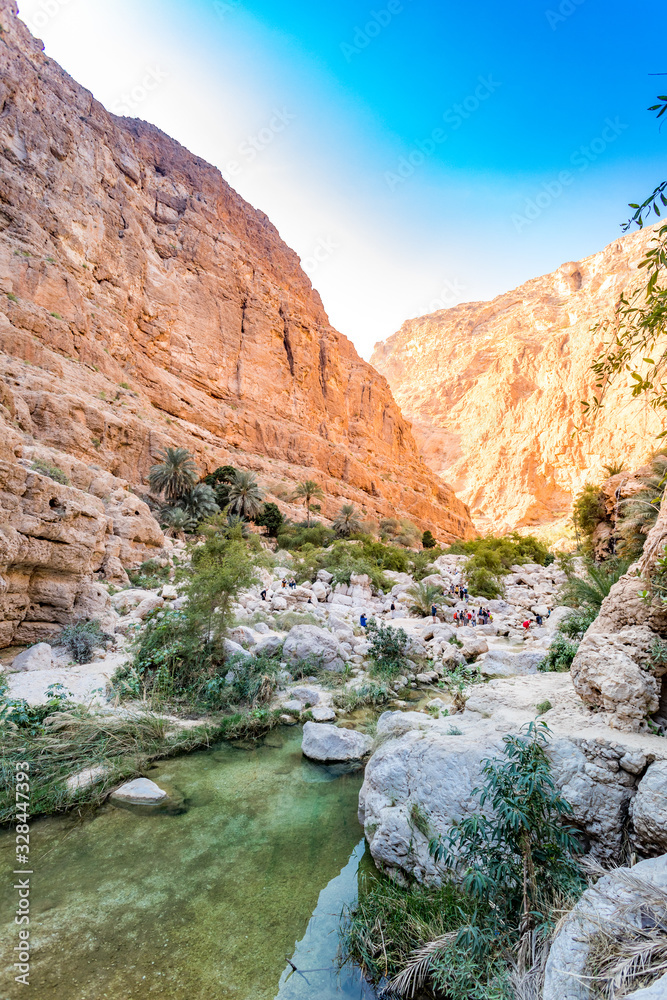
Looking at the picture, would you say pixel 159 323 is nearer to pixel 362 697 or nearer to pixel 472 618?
→ pixel 472 618

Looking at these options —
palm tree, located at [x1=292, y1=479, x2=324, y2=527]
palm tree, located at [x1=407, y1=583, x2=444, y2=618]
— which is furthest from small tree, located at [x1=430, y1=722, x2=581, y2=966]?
palm tree, located at [x1=292, y1=479, x2=324, y2=527]

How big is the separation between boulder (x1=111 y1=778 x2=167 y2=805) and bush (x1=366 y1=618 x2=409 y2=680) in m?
5.66

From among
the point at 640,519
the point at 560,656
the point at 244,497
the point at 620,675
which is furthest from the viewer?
the point at 244,497

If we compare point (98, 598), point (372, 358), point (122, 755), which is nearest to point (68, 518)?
point (98, 598)

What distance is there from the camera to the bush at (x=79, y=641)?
8.57 metres

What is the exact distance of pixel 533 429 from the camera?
6894 centimetres

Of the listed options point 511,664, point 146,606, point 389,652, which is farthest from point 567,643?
point 146,606

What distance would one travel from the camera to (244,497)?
101 ft

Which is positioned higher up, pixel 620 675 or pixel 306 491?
pixel 306 491

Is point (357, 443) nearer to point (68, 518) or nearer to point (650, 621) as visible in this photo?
point (68, 518)

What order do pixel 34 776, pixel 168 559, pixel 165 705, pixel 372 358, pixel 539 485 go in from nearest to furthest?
pixel 34 776 < pixel 165 705 < pixel 168 559 < pixel 539 485 < pixel 372 358

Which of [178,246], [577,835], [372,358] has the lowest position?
[577,835]

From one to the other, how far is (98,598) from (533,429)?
70797 mm

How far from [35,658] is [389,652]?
7.32 metres
